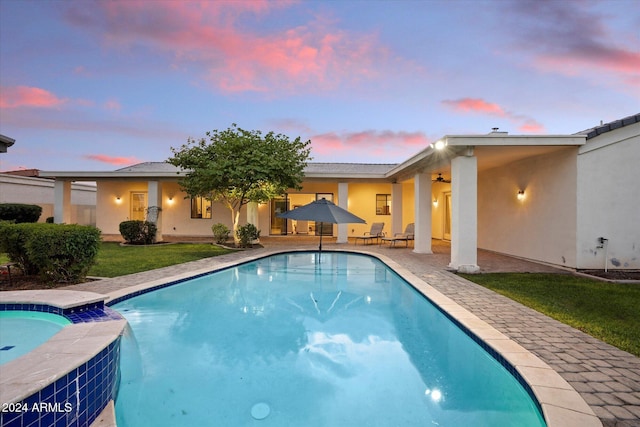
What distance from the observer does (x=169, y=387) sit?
3414 millimetres

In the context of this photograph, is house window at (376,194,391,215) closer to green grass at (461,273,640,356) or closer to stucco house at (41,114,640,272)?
stucco house at (41,114,640,272)

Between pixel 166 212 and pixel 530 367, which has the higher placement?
pixel 166 212

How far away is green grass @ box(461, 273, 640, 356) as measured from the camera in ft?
13.5

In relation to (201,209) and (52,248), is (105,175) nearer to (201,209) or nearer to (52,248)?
(201,209)

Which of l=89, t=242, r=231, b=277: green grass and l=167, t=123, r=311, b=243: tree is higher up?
l=167, t=123, r=311, b=243: tree

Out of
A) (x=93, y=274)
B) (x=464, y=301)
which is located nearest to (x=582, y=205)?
(x=464, y=301)

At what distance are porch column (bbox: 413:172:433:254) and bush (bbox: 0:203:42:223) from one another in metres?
19.3

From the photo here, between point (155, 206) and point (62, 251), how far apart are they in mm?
10019

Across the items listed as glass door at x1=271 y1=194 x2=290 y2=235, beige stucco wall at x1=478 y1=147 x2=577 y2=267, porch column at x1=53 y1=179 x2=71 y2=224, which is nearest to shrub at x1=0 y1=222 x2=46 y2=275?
porch column at x1=53 y1=179 x2=71 y2=224

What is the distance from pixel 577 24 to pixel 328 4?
765 cm

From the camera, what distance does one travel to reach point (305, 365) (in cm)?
403

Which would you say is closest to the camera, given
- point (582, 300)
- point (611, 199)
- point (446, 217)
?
point (582, 300)

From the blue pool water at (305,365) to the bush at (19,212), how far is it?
51.9ft

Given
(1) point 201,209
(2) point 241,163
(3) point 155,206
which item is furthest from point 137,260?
(1) point 201,209
